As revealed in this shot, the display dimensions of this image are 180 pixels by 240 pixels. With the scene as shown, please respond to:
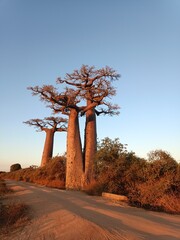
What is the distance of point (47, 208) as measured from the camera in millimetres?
5168

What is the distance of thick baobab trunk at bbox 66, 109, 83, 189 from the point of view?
11984 mm

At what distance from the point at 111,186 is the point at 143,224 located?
443 centimetres

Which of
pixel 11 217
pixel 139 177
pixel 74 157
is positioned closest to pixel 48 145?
pixel 74 157

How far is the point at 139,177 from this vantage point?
7.94 m

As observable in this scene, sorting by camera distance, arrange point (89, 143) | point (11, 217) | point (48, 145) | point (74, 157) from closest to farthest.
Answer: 1. point (11, 217)
2. point (74, 157)
3. point (89, 143)
4. point (48, 145)

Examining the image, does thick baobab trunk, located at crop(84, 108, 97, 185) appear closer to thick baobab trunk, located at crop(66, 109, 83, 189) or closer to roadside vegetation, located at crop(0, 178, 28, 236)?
thick baobab trunk, located at crop(66, 109, 83, 189)

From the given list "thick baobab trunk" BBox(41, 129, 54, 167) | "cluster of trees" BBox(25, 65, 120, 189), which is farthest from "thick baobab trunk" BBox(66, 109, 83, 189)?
"thick baobab trunk" BBox(41, 129, 54, 167)

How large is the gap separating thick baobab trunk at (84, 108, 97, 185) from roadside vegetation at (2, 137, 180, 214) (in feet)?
2.31

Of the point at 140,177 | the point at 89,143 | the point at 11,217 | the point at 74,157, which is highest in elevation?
the point at 89,143

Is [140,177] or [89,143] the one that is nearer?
[140,177]

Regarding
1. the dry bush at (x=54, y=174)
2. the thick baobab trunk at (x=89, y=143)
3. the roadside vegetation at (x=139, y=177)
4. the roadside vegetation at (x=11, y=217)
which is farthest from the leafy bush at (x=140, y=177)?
the dry bush at (x=54, y=174)

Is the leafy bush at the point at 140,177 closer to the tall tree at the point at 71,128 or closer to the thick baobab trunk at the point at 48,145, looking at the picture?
the tall tree at the point at 71,128

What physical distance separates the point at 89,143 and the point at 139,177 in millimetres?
5125

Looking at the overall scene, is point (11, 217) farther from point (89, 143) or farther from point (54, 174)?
point (54, 174)
